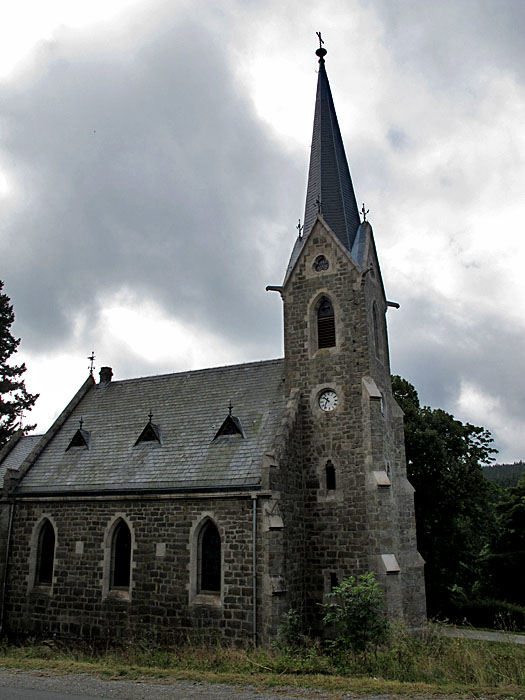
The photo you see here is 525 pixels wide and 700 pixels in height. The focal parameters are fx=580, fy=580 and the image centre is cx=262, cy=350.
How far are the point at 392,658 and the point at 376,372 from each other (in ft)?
34.9

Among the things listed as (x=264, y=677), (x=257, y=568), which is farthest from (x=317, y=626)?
(x=264, y=677)

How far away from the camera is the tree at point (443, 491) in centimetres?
3052

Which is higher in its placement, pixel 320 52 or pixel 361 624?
pixel 320 52

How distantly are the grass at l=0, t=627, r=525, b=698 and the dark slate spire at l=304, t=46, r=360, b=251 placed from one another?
1411 cm

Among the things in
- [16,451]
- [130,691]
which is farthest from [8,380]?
[130,691]

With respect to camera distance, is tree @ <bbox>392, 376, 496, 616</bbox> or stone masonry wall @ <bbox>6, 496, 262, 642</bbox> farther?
tree @ <bbox>392, 376, 496, 616</bbox>

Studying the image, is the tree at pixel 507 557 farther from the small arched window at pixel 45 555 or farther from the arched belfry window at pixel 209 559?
the small arched window at pixel 45 555

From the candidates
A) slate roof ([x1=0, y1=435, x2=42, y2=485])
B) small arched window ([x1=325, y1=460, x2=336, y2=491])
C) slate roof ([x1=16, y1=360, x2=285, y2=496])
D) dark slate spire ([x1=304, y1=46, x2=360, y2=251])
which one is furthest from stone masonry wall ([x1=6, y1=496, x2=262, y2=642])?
dark slate spire ([x1=304, y1=46, x2=360, y2=251])

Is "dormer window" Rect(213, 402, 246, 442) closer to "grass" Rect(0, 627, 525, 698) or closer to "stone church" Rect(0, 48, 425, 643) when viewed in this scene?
"stone church" Rect(0, 48, 425, 643)

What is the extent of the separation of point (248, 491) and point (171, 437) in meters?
5.37

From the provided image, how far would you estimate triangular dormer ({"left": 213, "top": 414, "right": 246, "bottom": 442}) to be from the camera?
811 inches

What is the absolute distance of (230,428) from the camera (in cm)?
2080

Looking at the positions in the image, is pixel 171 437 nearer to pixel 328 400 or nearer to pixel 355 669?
pixel 328 400

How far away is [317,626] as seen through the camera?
18359mm
